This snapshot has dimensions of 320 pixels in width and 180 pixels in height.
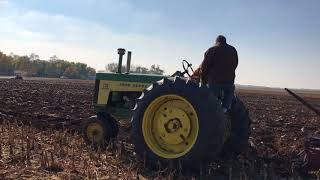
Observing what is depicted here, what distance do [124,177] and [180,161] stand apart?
840mm

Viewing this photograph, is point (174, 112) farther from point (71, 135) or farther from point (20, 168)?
point (71, 135)

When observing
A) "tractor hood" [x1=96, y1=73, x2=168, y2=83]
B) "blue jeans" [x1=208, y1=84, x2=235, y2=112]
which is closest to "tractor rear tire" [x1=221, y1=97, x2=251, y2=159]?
"blue jeans" [x1=208, y1=84, x2=235, y2=112]

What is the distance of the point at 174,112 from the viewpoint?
7.00 m

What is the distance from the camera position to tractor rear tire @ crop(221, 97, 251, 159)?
7.99 metres

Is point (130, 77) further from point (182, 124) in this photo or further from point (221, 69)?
point (182, 124)

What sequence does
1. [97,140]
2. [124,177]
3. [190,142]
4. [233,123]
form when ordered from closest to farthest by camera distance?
[124,177]
[190,142]
[233,123]
[97,140]

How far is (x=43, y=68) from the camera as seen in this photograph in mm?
146875

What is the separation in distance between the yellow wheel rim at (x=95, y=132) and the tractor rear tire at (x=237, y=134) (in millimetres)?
2388

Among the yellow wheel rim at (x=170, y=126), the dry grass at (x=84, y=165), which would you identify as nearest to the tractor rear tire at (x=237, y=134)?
the dry grass at (x=84, y=165)

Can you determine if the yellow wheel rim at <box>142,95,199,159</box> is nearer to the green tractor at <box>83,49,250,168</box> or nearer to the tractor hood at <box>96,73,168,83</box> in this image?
the green tractor at <box>83,49,250,168</box>

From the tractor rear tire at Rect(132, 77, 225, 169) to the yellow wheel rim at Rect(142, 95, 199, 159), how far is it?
0.6 inches

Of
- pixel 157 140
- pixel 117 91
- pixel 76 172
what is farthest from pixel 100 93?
pixel 76 172

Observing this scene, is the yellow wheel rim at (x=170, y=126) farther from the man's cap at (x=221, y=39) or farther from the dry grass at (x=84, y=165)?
the man's cap at (x=221, y=39)

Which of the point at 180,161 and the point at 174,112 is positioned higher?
the point at 174,112
